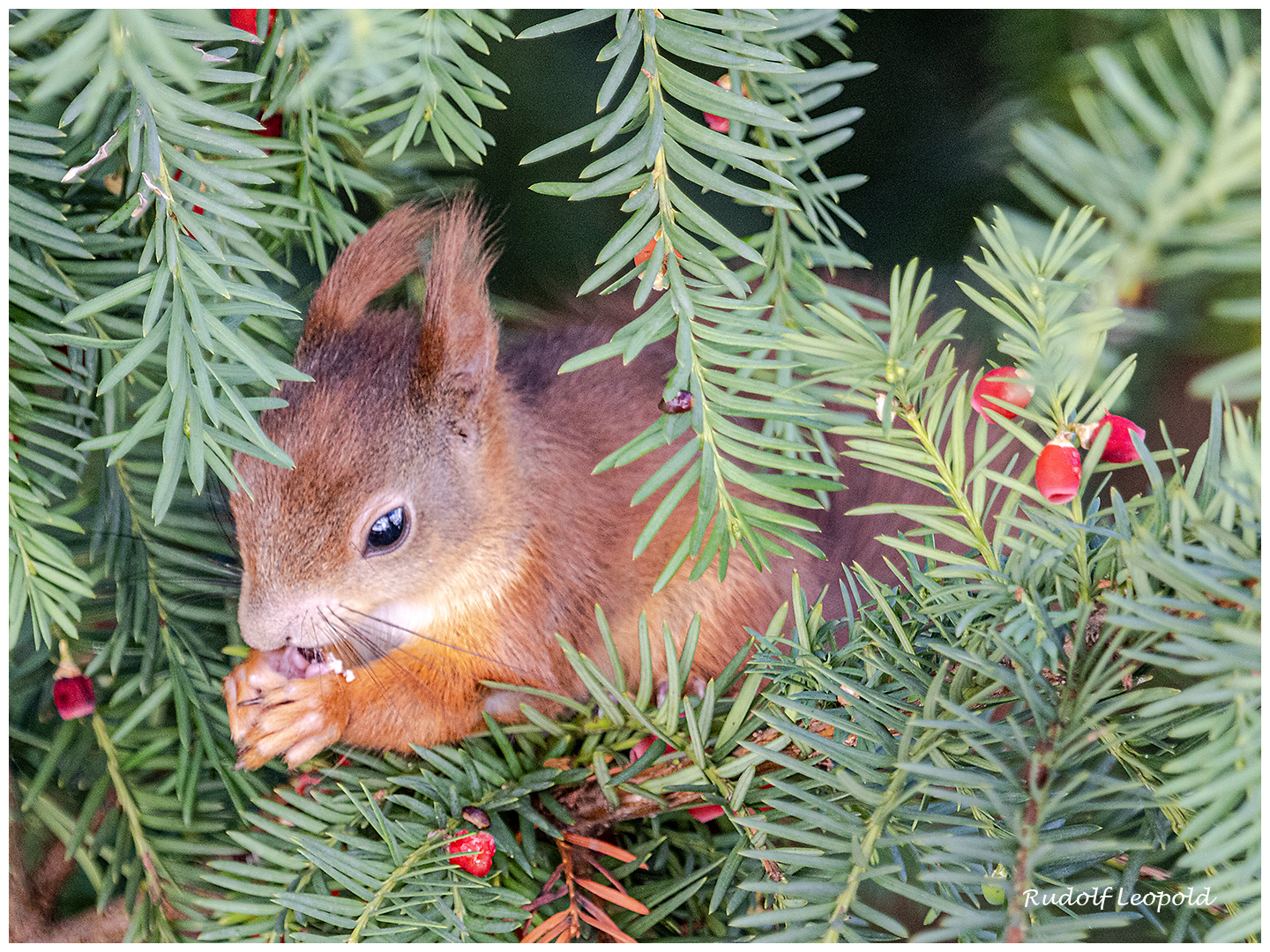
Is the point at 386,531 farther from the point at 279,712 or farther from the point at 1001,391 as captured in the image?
the point at 1001,391

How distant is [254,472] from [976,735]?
0.44m

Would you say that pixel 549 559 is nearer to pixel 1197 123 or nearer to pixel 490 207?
pixel 490 207

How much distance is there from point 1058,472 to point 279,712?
461 mm

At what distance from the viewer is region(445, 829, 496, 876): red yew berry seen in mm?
394

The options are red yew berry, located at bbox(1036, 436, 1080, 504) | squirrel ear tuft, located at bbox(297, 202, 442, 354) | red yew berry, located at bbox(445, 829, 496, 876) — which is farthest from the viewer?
squirrel ear tuft, located at bbox(297, 202, 442, 354)

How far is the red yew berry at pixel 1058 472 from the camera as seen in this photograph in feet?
0.96

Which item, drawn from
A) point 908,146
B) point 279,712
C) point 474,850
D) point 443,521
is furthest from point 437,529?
point 908,146

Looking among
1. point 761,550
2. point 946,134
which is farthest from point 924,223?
point 761,550

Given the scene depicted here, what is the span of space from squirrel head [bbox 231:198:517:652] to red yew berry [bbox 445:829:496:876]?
191 millimetres

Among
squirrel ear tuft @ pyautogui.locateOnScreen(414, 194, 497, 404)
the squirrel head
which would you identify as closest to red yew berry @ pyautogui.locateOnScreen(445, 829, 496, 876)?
the squirrel head

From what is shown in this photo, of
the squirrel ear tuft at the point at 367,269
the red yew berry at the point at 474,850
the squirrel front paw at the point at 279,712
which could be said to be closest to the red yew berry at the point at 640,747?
the red yew berry at the point at 474,850

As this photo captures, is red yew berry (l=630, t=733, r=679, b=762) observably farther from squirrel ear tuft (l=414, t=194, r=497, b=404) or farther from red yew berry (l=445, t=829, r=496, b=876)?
squirrel ear tuft (l=414, t=194, r=497, b=404)

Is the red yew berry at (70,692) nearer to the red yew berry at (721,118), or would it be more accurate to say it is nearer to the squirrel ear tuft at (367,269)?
the squirrel ear tuft at (367,269)

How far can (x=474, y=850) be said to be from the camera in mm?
398
